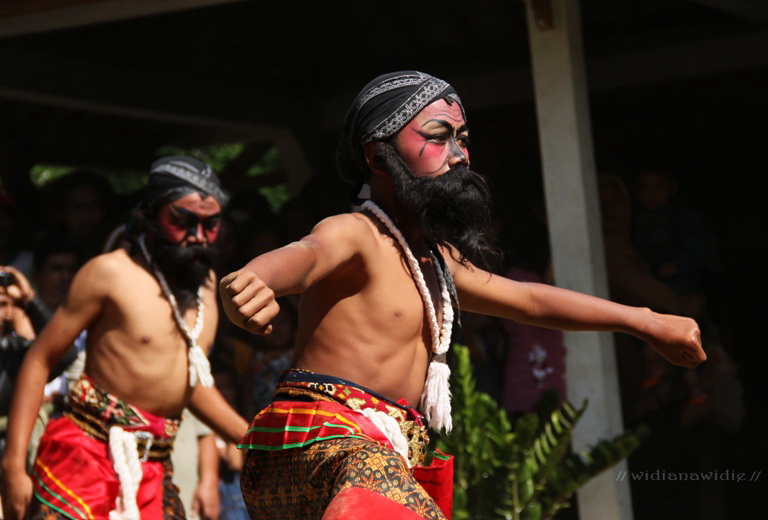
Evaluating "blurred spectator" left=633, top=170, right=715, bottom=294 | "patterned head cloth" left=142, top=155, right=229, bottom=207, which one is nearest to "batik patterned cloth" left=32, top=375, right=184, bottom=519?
"patterned head cloth" left=142, top=155, right=229, bottom=207

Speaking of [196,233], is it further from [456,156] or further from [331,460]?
[331,460]

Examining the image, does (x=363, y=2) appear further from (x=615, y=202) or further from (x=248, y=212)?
(x=615, y=202)

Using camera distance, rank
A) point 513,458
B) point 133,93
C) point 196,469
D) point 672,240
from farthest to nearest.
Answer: point 133,93 → point 196,469 → point 672,240 → point 513,458

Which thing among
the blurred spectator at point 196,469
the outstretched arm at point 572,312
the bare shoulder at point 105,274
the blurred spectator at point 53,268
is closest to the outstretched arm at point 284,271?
the outstretched arm at point 572,312

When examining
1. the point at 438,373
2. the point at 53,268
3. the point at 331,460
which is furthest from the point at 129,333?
the point at 53,268

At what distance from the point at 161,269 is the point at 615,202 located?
2783 millimetres

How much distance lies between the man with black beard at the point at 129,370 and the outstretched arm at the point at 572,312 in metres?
1.46

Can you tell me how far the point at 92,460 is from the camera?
4.30m

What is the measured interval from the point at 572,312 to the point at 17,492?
2167 mm

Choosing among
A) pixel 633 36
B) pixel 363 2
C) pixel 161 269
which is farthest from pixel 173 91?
pixel 161 269

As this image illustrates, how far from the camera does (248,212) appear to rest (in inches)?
325

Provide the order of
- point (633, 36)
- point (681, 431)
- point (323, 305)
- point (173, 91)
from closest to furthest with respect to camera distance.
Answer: point (323, 305), point (681, 431), point (633, 36), point (173, 91)

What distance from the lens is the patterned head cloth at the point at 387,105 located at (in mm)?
3193

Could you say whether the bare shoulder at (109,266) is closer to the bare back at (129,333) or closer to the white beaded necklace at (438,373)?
the bare back at (129,333)
